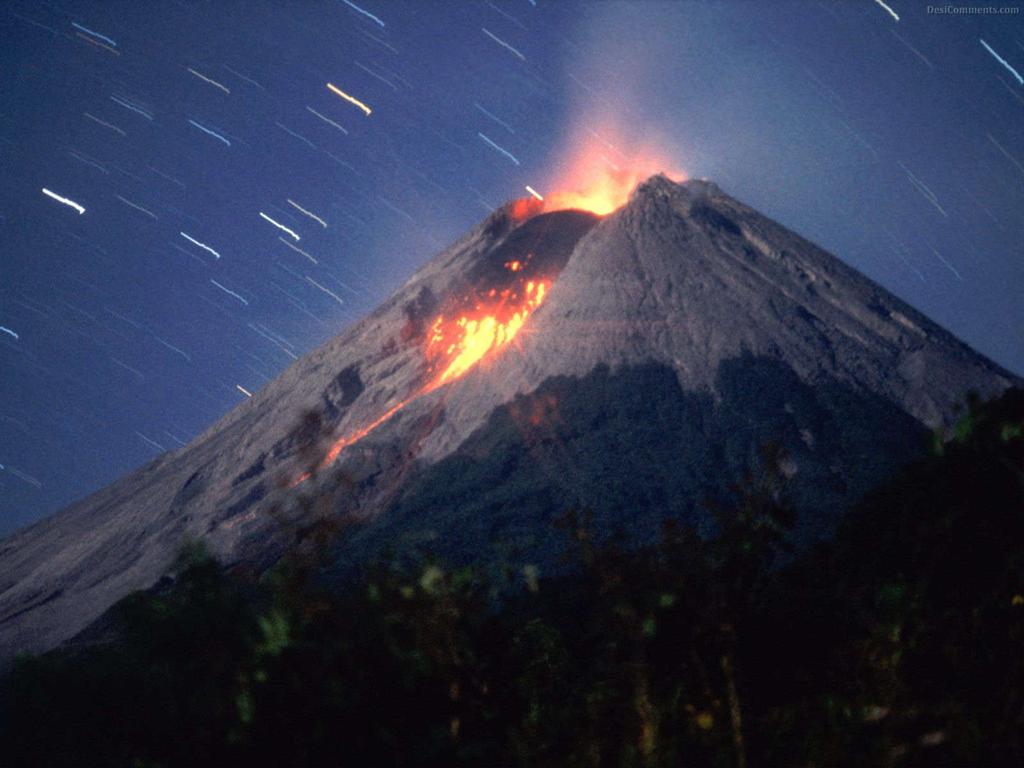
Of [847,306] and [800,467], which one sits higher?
[847,306]

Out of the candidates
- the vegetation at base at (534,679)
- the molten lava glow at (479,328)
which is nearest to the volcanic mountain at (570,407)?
the molten lava glow at (479,328)

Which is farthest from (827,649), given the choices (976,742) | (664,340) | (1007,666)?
(664,340)

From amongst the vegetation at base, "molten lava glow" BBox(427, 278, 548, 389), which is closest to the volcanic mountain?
"molten lava glow" BBox(427, 278, 548, 389)

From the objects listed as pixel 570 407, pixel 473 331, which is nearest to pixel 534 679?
pixel 570 407

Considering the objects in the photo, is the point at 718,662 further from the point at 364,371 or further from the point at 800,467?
the point at 364,371

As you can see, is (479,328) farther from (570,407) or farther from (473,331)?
(570,407)

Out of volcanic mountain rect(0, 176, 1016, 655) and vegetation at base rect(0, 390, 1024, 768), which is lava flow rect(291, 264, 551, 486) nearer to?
volcanic mountain rect(0, 176, 1016, 655)
